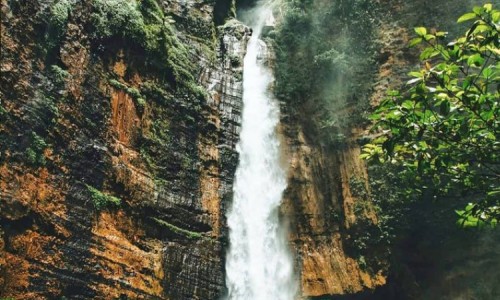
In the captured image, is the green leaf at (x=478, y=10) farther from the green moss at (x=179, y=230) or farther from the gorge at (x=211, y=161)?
the green moss at (x=179, y=230)

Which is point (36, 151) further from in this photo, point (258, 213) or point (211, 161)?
point (258, 213)

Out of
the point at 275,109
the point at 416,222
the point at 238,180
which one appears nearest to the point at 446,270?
the point at 416,222

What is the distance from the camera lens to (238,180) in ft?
43.8

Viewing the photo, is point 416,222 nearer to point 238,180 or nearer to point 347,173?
point 347,173

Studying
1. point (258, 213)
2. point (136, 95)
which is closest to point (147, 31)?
point (136, 95)

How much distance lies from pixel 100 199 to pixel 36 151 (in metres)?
1.70

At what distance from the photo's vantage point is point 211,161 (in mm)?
12867

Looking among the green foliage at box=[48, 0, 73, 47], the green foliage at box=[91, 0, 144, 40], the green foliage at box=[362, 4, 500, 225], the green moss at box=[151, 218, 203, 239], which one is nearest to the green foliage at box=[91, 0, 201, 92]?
the green foliage at box=[91, 0, 144, 40]

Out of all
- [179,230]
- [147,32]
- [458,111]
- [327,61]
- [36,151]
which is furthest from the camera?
[327,61]

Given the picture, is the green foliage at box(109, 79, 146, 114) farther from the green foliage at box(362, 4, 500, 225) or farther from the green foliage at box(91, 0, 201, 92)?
the green foliage at box(362, 4, 500, 225)

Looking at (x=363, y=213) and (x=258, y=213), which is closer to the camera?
(x=363, y=213)

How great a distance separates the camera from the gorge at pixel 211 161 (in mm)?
8586

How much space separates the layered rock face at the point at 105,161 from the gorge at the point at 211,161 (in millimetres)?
38

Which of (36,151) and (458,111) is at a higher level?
(36,151)
